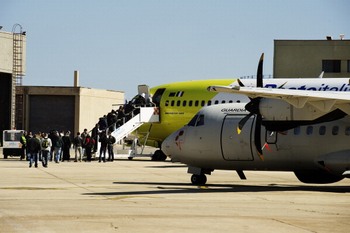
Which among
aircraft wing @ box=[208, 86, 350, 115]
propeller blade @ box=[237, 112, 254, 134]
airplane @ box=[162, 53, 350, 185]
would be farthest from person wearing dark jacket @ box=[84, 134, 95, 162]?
aircraft wing @ box=[208, 86, 350, 115]

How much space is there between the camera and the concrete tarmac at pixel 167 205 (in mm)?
17609

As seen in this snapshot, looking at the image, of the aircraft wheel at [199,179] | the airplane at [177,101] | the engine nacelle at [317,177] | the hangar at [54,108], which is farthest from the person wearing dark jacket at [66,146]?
the hangar at [54,108]

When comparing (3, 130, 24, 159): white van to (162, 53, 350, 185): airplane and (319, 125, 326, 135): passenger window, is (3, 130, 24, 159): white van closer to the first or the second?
(162, 53, 350, 185): airplane

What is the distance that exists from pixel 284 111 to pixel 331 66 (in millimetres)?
47508

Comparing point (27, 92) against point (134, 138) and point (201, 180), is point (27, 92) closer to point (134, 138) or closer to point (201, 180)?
point (134, 138)

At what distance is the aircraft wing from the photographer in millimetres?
24078

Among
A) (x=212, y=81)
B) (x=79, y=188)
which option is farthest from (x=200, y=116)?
(x=212, y=81)

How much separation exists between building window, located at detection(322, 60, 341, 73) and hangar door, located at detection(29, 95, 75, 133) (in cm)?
2769

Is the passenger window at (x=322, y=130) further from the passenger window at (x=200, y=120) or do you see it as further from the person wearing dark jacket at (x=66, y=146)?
the person wearing dark jacket at (x=66, y=146)

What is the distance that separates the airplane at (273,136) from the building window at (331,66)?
43.8 m

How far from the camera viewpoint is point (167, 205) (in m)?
21.8

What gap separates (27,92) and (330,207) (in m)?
70.4

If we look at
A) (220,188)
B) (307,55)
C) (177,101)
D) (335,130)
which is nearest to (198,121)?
(220,188)

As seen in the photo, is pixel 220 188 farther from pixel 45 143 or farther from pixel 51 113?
pixel 51 113
